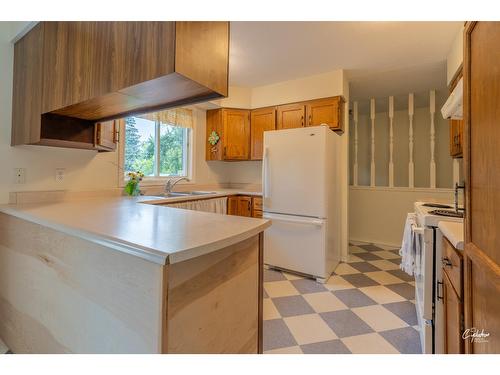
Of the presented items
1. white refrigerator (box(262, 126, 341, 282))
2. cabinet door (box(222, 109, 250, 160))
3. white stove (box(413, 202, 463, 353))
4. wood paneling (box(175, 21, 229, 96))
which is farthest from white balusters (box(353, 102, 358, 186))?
wood paneling (box(175, 21, 229, 96))

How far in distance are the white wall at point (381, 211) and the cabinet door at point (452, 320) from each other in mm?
3070

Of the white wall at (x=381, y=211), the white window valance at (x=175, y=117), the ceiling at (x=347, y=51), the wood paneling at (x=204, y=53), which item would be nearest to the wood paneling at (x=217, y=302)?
the wood paneling at (x=204, y=53)

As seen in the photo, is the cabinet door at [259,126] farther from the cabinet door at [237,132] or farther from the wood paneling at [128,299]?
the wood paneling at [128,299]

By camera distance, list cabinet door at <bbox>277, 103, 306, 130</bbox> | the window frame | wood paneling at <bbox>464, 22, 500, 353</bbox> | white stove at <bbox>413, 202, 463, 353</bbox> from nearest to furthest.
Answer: wood paneling at <bbox>464, 22, 500, 353</bbox> → white stove at <bbox>413, 202, 463, 353</bbox> → the window frame → cabinet door at <bbox>277, 103, 306, 130</bbox>

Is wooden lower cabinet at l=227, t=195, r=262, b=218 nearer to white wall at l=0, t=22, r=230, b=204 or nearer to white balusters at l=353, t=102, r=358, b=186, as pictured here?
A: white wall at l=0, t=22, r=230, b=204

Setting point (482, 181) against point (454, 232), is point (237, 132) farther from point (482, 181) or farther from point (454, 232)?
point (482, 181)

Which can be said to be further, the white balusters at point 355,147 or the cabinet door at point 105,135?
the white balusters at point 355,147

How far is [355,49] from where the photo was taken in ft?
8.34

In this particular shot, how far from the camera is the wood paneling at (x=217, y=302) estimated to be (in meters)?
0.75

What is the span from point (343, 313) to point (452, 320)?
1056 mm

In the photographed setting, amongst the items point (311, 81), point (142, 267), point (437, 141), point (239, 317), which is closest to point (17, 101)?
point (142, 267)

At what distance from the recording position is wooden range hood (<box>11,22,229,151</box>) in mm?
989

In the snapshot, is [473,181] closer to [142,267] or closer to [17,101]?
[142,267]

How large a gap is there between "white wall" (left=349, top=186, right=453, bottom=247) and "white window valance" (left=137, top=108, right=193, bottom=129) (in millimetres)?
2935
